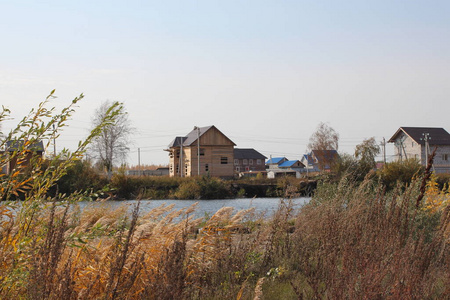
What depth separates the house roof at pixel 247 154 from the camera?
91044mm

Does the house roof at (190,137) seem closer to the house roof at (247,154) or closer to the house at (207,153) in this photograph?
the house at (207,153)

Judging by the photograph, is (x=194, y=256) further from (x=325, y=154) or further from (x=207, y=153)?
(x=325, y=154)

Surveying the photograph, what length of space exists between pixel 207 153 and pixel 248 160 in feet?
138

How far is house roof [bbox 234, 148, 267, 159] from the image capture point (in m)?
91.0

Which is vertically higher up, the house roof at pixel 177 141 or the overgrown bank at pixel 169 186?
the house roof at pixel 177 141

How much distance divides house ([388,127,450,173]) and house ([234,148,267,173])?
31.8m

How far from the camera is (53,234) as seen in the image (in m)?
3.11

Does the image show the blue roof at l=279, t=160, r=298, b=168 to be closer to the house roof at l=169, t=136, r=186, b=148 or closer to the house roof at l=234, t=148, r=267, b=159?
the house roof at l=234, t=148, r=267, b=159

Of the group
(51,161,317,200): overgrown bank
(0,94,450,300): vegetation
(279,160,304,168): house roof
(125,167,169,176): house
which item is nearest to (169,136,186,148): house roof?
(51,161,317,200): overgrown bank

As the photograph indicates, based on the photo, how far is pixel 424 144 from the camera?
58875mm

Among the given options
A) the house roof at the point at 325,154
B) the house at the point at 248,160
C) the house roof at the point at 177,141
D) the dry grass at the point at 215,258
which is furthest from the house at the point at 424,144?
the dry grass at the point at 215,258

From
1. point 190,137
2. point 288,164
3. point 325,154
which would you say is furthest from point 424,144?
point 288,164

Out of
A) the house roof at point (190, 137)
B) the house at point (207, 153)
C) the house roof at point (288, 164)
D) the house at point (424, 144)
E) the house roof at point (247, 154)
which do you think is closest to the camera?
the house at point (207, 153)

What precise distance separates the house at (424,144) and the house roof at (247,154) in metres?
32.2
